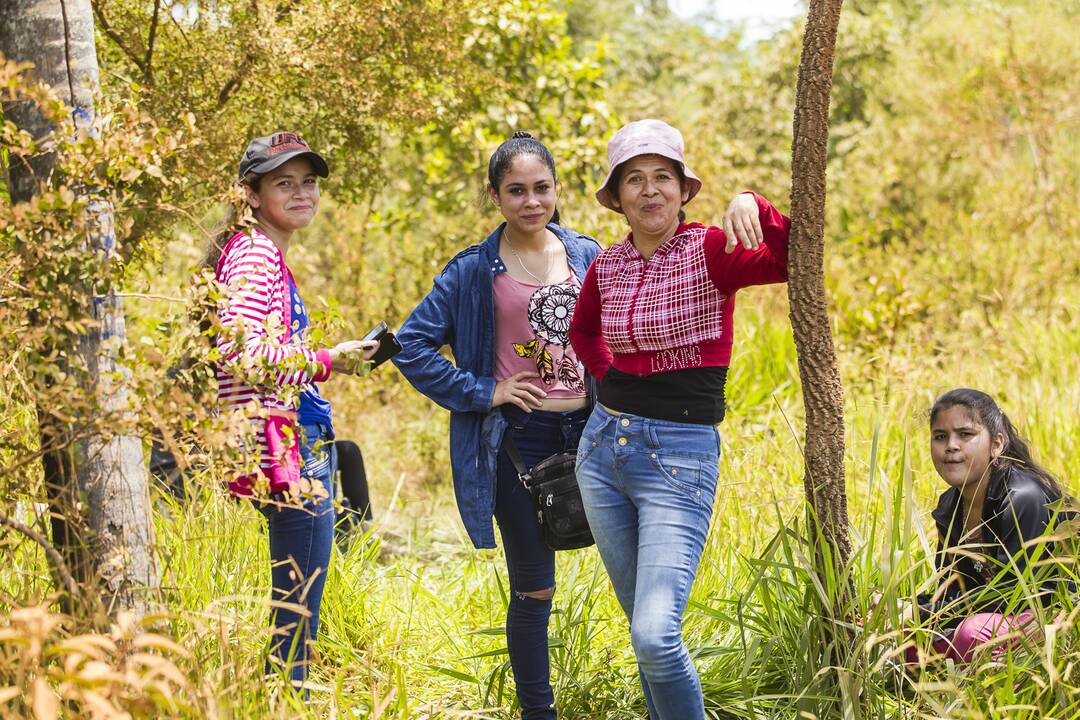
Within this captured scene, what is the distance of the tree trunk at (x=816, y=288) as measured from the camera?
9.24 ft

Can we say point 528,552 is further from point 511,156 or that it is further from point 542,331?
point 511,156

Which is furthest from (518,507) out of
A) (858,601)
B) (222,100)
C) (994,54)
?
(994,54)

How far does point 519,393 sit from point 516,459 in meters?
0.22

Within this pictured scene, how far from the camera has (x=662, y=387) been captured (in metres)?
2.90

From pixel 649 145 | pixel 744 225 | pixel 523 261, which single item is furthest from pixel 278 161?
pixel 744 225

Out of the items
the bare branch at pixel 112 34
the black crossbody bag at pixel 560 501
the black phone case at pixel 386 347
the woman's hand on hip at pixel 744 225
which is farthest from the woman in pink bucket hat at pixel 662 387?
the bare branch at pixel 112 34

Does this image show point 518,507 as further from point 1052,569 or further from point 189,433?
point 1052,569

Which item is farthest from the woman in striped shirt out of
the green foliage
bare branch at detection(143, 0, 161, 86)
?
bare branch at detection(143, 0, 161, 86)

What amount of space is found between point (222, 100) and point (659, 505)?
2920 millimetres

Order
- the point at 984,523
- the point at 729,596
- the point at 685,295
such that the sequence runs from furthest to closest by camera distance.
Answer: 1. the point at 729,596
2. the point at 984,523
3. the point at 685,295

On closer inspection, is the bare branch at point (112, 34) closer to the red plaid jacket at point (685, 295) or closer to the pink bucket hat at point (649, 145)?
the pink bucket hat at point (649, 145)

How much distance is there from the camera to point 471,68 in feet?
18.4

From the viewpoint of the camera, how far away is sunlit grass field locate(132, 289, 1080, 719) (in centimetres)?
279

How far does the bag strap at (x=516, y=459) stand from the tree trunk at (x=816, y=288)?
838 mm
